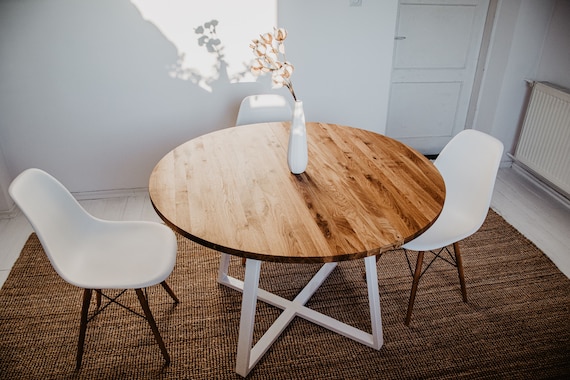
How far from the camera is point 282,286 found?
2406mm

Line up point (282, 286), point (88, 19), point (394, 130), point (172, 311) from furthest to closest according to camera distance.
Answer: point (394, 130) < point (88, 19) < point (282, 286) < point (172, 311)

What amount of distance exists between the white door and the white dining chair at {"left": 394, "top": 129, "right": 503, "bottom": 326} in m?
1.53

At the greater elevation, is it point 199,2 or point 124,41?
point 199,2

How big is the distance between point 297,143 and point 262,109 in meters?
0.90

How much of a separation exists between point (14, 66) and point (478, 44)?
3.42 meters

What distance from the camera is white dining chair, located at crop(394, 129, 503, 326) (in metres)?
1.97

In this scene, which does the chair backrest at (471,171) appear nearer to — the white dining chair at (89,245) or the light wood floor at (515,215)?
the light wood floor at (515,215)

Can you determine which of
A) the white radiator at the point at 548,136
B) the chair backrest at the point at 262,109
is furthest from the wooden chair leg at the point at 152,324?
the white radiator at the point at 548,136

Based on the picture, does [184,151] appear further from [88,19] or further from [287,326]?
[88,19]

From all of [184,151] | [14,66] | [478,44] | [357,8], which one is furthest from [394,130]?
[14,66]

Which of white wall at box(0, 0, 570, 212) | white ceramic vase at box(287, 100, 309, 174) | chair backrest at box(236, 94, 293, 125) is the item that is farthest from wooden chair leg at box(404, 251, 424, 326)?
white wall at box(0, 0, 570, 212)

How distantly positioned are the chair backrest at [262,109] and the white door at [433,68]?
1358 millimetres

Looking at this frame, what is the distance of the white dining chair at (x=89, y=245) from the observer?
1.68 metres

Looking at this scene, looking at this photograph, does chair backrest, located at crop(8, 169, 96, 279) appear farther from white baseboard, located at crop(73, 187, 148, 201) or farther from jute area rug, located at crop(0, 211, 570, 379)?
white baseboard, located at crop(73, 187, 148, 201)
